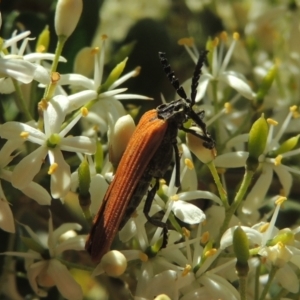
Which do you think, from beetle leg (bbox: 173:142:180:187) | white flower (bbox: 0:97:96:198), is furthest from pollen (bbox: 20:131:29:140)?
beetle leg (bbox: 173:142:180:187)

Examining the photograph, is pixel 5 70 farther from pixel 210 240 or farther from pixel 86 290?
pixel 86 290

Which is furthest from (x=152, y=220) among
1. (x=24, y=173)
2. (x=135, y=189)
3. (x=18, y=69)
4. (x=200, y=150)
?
(x=18, y=69)

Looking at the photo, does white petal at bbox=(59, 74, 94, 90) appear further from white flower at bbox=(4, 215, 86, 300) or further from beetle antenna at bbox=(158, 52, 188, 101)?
white flower at bbox=(4, 215, 86, 300)

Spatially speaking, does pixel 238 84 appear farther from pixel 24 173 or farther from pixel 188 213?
pixel 24 173

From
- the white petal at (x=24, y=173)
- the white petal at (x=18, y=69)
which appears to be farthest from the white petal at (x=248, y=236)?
the white petal at (x=18, y=69)

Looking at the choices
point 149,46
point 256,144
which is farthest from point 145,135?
point 149,46

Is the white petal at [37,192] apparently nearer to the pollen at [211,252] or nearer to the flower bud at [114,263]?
the flower bud at [114,263]
